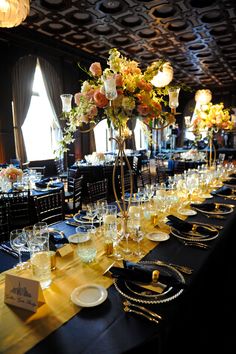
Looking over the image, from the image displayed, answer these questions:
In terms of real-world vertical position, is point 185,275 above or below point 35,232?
below

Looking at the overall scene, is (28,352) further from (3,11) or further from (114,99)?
(3,11)

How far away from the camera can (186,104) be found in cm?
1606

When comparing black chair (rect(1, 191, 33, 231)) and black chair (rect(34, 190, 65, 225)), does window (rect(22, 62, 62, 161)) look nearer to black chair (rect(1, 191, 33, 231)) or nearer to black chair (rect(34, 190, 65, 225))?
black chair (rect(1, 191, 33, 231))

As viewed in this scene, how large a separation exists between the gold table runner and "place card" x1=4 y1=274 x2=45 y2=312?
0.02 m

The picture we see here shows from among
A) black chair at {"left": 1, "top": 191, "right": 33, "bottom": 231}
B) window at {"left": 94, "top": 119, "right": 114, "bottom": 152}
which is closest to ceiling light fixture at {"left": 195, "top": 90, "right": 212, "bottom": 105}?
black chair at {"left": 1, "top": 191, "right": 33, "bottom": 231}

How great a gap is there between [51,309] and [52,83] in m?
7.70

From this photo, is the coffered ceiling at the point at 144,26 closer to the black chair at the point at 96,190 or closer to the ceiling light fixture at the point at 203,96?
the ceiling light fixture at the point at 203,96

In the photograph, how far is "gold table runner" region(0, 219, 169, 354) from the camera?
900 millimetres

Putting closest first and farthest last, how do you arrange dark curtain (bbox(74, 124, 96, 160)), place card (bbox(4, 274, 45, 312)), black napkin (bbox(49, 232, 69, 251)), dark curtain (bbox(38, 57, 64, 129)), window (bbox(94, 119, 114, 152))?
place card (bbox(4, 274, 45, 312)) → black napkin (bbox(49, 232, 69, 251)) → dark curtain (bbox(38, 57, 64, 129)) → dark curtain (bbox(74, 124, 96, 160)) → window (bbox(94, 119, 114, 152))

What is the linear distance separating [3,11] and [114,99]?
4.96ft

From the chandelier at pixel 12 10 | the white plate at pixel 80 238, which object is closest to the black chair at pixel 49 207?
the white plate at pixel 80 238

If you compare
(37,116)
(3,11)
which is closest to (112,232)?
(3,11)

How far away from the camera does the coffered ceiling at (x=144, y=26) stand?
5078 mm

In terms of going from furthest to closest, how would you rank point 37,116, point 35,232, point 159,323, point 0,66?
point 37,116 < point 0,66 < point 35,232 < point 159,323
